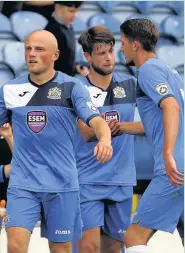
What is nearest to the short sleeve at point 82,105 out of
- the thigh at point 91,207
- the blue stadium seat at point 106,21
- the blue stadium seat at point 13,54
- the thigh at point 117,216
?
the thigh at point 91,207

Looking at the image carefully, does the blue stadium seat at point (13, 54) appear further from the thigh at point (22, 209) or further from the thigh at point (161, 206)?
the thigh at point (161, 206)

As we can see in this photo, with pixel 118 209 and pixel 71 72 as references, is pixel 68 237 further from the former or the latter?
pixel 71 72

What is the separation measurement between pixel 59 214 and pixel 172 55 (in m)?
5.33

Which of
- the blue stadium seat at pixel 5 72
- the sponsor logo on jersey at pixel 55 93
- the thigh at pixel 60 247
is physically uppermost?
the blue stadium seat at pixel 5 72

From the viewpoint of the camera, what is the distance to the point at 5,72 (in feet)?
34.3

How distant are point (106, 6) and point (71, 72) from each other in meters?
1.65

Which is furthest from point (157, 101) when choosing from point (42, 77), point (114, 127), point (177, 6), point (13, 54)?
point (177, 6)

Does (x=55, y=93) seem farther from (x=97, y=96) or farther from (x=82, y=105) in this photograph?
(x=97, y=96)

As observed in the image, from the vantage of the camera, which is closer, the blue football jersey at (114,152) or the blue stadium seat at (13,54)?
the blue football jersey at (114,152)

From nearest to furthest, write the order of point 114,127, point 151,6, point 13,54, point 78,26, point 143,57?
point 143,57 < point 114,127 < point 13,54 < point 78,26 < point 151,6

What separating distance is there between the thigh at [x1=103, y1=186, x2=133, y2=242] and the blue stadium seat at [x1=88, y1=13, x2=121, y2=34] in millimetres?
4418

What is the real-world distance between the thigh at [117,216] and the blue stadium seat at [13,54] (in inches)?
155

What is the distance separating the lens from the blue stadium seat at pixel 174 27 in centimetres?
1125

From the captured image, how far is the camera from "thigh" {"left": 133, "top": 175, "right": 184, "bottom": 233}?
5.52 m
